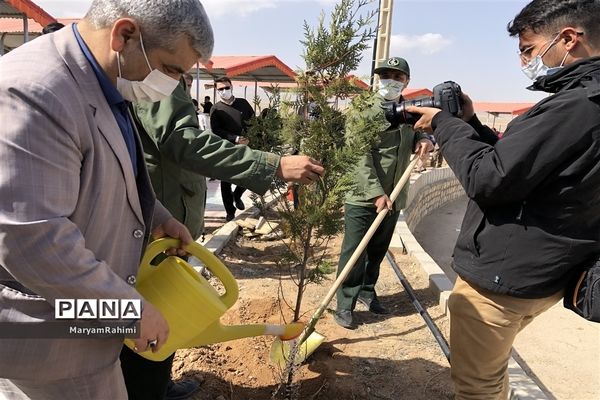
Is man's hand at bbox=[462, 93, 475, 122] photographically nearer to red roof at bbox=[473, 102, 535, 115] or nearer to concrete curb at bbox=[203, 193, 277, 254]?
concrete curb at bbox=[203, 193, 277, 254]

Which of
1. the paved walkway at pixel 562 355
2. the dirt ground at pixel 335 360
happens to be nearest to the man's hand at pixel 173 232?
the dirt ground at pixel 335 360

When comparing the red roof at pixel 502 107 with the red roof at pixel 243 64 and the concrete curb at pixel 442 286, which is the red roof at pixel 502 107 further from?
the concrete curb at pixel 442 286

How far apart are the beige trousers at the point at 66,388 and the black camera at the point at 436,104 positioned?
1862 mm

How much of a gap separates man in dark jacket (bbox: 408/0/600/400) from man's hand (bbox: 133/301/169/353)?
130 centimetres

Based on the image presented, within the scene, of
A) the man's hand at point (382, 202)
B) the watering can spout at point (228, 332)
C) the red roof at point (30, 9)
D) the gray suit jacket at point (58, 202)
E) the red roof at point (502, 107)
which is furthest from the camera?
the red roof at point (502, 107)

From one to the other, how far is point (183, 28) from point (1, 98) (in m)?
0.52

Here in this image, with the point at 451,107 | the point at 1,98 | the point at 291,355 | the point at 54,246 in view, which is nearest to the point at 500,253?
the point at 451,107

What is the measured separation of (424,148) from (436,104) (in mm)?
1522

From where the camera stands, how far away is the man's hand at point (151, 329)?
1334 mm

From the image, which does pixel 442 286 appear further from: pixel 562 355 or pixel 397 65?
pixel 397 65

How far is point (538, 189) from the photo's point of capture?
5.97 ft

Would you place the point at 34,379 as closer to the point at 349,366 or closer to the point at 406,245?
the point at 349,366

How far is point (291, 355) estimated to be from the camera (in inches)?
107

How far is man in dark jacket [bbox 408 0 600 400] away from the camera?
1.70 metres
